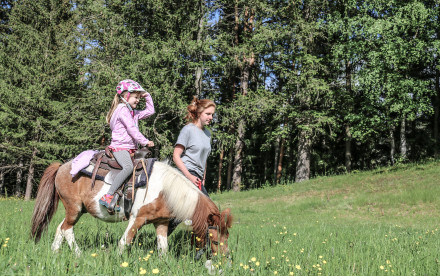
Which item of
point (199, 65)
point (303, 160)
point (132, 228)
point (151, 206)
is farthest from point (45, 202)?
point (303, 160)

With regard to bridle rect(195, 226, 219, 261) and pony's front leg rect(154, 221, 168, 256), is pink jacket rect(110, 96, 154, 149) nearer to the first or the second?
pony's front leg rect(154, 221, 168, 256)

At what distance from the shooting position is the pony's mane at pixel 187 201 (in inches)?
150

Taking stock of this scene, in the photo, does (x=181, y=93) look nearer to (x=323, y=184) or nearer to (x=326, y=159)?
(x=323, y=184)

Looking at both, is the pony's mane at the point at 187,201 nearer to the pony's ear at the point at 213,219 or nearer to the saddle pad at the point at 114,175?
the pony's ear at the point at 213,219

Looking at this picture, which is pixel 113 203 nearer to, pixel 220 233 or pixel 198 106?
pixel 220 233

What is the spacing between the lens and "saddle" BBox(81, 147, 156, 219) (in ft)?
13.5

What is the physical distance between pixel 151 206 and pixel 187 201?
464 millimetres

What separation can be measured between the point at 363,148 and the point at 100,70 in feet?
75.9

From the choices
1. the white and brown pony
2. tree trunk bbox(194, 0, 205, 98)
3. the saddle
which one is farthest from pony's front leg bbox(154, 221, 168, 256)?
tree trunk bbox(194, 0, 205, 98)

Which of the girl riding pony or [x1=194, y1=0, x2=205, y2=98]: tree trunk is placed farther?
[x1=194, y1=0, x2=205, y2=98]: tree trunk

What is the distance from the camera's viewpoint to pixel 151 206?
13.2 ft

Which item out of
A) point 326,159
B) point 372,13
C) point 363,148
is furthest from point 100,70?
point 363,148

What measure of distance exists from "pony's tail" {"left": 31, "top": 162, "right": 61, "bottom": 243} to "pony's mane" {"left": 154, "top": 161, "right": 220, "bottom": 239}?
1662 mm

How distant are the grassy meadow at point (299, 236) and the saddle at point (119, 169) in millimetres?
529
